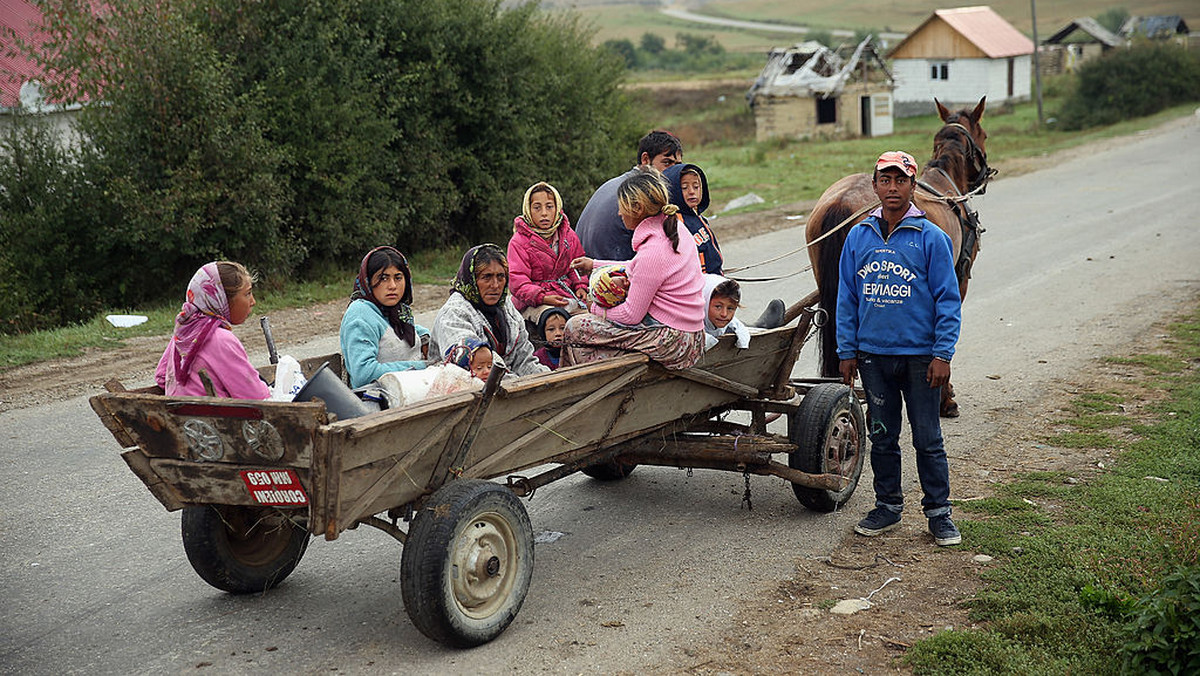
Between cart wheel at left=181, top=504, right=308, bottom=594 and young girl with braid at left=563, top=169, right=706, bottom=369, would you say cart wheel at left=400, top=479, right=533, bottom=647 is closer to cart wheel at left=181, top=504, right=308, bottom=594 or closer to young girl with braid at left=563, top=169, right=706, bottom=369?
cart wheel at left=181, top=504, right=308, bottom=594

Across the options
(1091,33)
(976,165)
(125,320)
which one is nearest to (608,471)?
(976,165)

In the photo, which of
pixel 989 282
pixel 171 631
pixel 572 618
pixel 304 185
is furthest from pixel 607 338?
pixel 304 185

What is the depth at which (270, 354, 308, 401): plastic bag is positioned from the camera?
15.2ft

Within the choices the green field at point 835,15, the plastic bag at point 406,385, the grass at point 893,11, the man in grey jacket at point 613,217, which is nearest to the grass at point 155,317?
the man in grey jacket at point 613,217

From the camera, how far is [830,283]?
23.3 feet

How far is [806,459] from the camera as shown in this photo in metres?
5.71

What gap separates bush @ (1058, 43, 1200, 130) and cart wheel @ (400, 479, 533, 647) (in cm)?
3636

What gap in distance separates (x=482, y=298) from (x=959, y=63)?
5129cm

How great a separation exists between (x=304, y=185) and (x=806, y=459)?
962 cm

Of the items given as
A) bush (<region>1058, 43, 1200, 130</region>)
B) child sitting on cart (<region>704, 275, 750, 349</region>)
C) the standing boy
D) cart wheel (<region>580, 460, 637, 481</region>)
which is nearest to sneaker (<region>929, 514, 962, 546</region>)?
the standing boy

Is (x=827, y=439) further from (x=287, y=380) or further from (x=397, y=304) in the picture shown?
(x=287, y=380)

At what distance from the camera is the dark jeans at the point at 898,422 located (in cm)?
523

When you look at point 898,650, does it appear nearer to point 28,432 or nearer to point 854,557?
point 854,557

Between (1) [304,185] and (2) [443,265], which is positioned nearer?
(1) [304,185]
